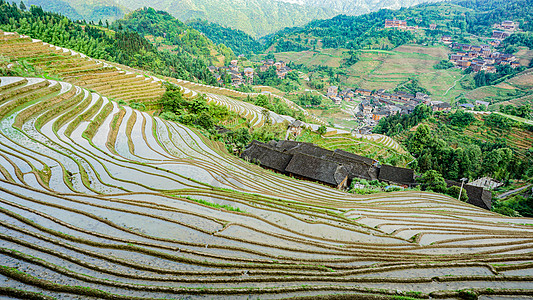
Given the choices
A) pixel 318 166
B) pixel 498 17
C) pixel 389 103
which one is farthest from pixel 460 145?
pixel 498 17

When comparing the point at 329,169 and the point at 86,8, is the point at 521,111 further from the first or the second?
the point at 86,8

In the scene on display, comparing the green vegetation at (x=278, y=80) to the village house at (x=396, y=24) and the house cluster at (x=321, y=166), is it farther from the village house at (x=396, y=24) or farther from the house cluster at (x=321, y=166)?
the village house at (x=396, y=24)

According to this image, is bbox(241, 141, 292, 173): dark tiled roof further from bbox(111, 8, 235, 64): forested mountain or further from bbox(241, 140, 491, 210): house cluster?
bbox(111, 8, 235, 64): forested mountain

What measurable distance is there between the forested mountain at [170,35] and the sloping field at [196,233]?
88.6 meters

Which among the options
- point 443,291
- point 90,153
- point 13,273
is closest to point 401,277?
point 443,291

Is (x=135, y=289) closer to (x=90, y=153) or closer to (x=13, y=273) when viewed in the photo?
(x=13, y=273)

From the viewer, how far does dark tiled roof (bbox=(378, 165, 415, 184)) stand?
23922 millimetres

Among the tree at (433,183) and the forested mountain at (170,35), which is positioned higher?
the forested mountain at (170,35)

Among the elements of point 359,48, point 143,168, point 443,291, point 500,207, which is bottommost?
point 500,207

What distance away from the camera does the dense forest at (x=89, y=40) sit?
38344mm

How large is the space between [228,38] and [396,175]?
145561 mm

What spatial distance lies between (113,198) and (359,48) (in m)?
128

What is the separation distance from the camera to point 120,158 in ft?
45.0

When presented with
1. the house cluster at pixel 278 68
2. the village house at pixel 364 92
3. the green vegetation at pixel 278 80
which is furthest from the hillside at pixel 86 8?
the village house at pixel 364 92
